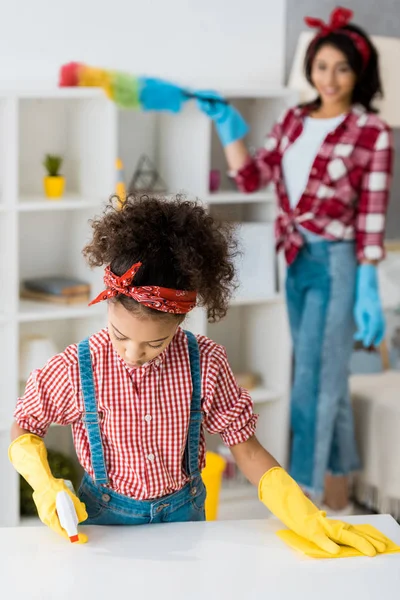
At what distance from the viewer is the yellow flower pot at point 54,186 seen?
2.74 meters

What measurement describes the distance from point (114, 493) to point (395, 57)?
2.04 metres

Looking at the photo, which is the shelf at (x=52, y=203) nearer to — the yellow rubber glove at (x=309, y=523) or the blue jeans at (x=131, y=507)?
the blue jeans at (x=131, y=507)

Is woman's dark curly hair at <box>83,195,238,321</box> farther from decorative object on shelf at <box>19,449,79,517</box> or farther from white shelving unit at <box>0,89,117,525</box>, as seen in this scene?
decorative object on shelf at <box>19,449,79,517</box>

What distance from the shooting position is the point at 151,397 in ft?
4.99

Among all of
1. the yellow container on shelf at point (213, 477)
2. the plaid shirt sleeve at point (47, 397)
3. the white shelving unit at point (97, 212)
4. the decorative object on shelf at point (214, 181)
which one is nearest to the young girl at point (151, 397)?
the plaid shirt sleeve at point (47, 397)

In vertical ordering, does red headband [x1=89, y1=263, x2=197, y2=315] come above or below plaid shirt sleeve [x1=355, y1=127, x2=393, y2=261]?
below

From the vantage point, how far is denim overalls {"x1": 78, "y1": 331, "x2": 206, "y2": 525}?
1.51 meters

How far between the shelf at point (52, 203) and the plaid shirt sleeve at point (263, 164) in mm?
470

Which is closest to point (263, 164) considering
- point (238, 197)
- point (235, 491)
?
point (238, 197)

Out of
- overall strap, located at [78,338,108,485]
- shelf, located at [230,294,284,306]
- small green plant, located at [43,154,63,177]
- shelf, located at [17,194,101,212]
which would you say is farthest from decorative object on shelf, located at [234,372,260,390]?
overall strap, located at [78,338,108,485]

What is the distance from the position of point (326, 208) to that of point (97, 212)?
2.23 feet

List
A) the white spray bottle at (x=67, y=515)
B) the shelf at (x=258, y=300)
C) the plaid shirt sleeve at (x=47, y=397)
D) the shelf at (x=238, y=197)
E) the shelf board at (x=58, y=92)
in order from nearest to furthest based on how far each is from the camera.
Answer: the white spray bottle at (x=67, y=515) < the plaid shirt sleeve at (x=47, y=397) < the shelf board at (x=58, y=92) < the shelf at (x=238, y=197) < the shelf at (x=258, y=300)

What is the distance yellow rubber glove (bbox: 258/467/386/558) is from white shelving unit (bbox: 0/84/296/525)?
1.26 meters

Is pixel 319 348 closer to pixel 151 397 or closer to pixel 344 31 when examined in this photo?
pixel 344 31
